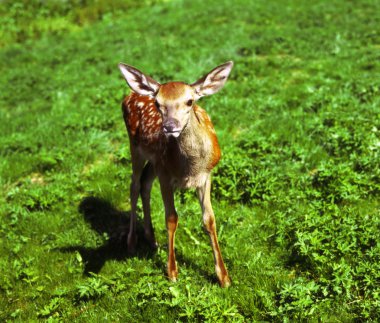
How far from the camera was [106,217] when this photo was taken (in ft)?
20.1

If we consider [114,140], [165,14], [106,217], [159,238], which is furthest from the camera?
[165,14]

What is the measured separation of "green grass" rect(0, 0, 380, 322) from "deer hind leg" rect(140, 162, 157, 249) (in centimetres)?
15

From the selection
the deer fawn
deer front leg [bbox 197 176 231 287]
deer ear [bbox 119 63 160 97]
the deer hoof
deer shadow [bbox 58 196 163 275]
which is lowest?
deer shadow [bbox 58 196 163 275]

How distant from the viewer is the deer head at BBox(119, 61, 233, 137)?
3865 mm

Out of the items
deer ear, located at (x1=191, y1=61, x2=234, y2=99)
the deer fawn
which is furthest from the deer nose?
deer ear, located at (x1=191, y1=61, x2=234, y2=99)

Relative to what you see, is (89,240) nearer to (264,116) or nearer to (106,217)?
(106,217)

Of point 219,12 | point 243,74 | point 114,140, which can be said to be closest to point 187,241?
point 114,140

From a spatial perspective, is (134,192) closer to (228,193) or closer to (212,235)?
(228,193)

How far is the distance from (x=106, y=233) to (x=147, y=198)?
0.76m

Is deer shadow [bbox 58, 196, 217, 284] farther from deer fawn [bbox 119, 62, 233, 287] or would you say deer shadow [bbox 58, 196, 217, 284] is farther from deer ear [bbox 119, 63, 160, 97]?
deer ear [bbox 119, 63, 160, 97]

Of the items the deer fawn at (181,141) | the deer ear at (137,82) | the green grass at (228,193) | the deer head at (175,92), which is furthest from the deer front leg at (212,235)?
the deer ear at (137,82)

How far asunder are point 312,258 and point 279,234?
0.63 meters

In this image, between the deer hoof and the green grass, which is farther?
the deer hoof

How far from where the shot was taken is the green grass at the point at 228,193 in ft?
14.1
